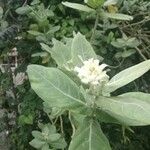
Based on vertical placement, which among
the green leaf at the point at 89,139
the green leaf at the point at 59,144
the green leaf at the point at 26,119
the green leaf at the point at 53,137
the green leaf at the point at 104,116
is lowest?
the green leaf at the point at 26,119

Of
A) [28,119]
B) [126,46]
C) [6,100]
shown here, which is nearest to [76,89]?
[126,46]

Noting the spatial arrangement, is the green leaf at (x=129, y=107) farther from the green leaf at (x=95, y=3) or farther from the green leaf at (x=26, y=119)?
the green leaf at (x=26, y=119)

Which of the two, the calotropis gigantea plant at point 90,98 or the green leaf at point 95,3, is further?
the green leaf at point 95,3

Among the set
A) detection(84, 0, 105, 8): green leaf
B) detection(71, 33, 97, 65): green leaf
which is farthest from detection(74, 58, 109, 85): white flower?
detection(84, 0, 105, 8): green leaf

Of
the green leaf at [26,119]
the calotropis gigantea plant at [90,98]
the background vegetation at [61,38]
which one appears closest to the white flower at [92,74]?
the calotropis gigantea plant at [90,98]

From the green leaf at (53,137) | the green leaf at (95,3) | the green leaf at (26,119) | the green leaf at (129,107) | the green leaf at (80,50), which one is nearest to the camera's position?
the green leaf at (129,107)

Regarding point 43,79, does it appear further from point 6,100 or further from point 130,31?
point 6,100
